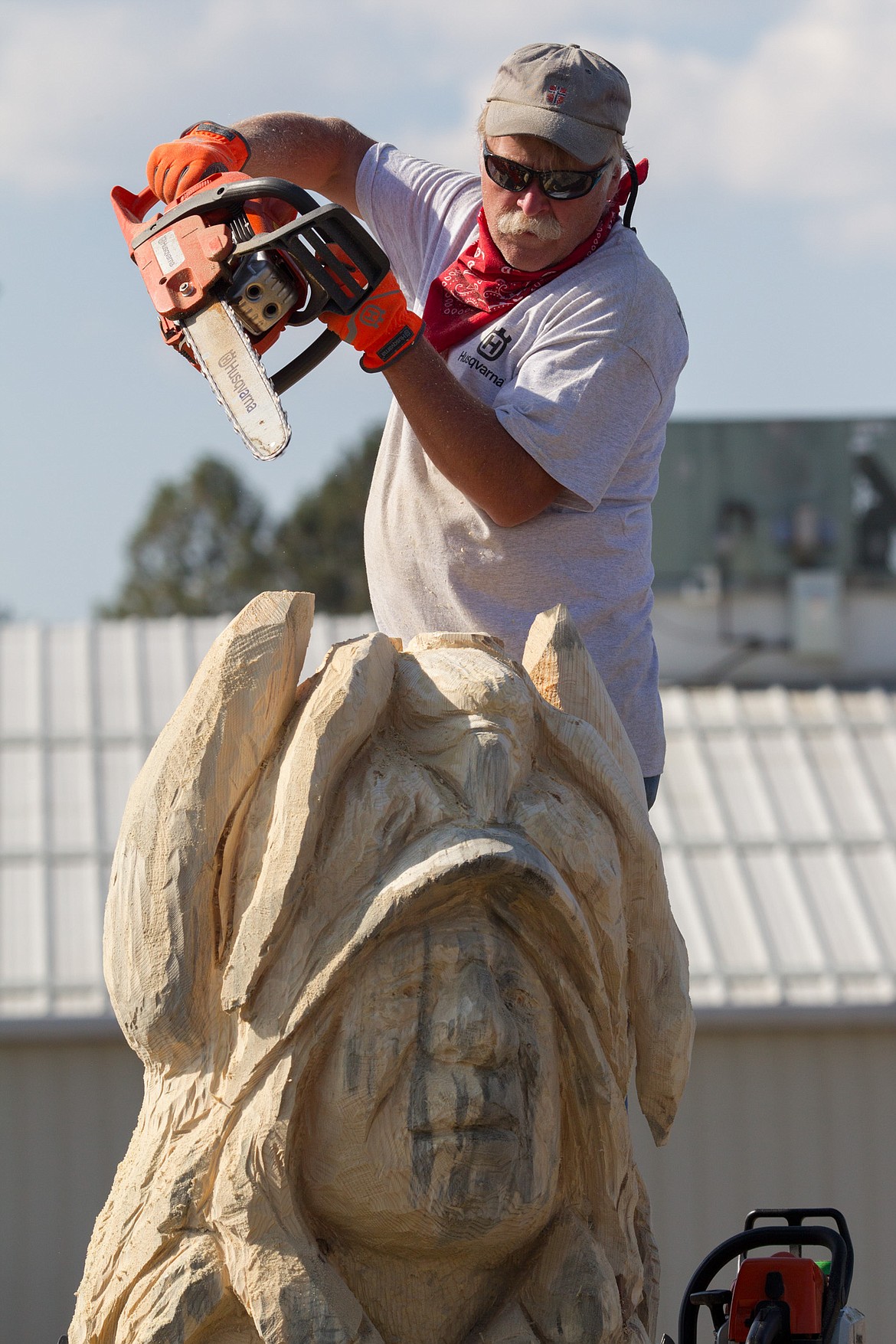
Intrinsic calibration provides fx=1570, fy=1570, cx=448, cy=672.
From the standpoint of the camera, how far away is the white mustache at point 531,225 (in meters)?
2.37

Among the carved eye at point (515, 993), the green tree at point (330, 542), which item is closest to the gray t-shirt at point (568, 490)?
the carved eye at point (515, 993)

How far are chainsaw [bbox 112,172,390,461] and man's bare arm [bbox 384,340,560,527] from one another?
13cm

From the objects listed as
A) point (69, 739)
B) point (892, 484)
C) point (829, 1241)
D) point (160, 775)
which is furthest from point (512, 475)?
point (892, 484)

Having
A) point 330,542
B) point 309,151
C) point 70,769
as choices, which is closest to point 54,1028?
point 70,769

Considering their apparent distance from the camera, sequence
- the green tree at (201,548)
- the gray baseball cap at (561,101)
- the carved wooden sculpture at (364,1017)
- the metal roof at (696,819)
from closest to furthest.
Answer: the carved wooden sculpture at (364,1017), the gray baseball cap at (561,101), the metal roof at (696,819), the green tree at (201,548)

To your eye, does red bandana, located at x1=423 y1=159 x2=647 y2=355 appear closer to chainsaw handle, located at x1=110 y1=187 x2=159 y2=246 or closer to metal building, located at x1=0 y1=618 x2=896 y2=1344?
chainsaw handle, located at x1=110 y1=187 x2=159 y2=246

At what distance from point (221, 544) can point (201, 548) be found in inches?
18.2

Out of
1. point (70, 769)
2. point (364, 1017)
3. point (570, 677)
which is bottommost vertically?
Answer: point (364, 1017)

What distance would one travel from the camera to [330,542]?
29062 millimetres

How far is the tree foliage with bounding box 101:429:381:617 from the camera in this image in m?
29.2

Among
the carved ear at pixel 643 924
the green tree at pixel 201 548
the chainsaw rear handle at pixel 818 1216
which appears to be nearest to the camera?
the carved ear at pixel 643 924

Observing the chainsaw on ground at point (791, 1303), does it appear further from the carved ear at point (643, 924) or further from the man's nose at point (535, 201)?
the man's nose at point (535, 201)

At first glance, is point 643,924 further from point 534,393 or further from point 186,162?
point 186,162

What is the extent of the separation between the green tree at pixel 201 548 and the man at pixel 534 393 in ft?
91.5
